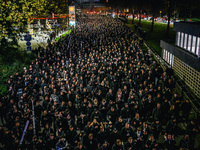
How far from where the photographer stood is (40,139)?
26.8ft

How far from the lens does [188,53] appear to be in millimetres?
16438

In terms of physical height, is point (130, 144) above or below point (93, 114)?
below

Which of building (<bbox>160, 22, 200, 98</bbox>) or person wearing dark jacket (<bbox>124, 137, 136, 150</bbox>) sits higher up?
building (<bbox>160, 22, 200, 98</bbox>)

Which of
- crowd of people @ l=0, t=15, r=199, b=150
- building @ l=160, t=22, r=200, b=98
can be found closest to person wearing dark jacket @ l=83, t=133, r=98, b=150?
crowd of people @ l=0, t=15, r=199, b=150

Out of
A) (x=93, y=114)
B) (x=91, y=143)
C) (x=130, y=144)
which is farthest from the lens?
(x=93, y=114)

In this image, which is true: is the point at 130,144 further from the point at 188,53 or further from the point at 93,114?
the point at 188,53

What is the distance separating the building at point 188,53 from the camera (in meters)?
15.1

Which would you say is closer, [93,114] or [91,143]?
[91,143]

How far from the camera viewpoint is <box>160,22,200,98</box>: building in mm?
15103

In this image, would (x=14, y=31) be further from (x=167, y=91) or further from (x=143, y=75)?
(x=167, y=91)

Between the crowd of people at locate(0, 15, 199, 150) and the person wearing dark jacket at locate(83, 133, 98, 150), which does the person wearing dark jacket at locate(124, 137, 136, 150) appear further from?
the person wearing dark jacket at locate(83, 133, 98, 150)

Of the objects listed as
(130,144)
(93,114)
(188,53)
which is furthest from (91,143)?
(188,53)

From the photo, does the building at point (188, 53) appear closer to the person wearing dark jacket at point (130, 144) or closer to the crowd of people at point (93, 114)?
the crowd of people at point (93, 114)

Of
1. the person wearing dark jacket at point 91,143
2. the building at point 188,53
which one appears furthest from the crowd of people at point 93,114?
the building at point 188,53
